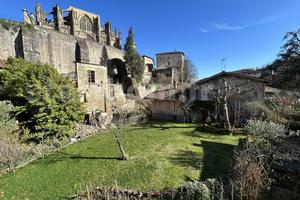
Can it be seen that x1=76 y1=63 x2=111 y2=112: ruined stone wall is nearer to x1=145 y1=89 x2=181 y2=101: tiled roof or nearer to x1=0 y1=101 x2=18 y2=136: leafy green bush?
x1=145 y1=89 x2=181 y2=101: tiled roof

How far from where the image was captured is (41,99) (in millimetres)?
12305

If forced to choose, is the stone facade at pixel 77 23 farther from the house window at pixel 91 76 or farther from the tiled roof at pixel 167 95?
the tiled roof at pixel 167 95

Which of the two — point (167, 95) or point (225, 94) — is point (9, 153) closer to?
point (225, 94)

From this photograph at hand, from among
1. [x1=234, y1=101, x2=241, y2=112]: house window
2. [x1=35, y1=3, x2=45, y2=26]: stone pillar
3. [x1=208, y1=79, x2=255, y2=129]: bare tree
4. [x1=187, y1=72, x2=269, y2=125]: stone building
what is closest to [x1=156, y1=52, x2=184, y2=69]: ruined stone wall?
[x1=187, y1=72, x2=269, y2=125]: stone building

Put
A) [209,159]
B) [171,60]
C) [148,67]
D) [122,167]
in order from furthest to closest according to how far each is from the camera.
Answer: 1. [171,60]
2. [148,67]
3. [209,159]
4. [122,167]

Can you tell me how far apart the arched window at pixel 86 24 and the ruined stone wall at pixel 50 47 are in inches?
432

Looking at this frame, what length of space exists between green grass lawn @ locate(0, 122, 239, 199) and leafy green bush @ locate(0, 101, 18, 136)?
3.14 m

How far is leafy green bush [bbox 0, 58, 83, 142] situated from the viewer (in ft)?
39.9

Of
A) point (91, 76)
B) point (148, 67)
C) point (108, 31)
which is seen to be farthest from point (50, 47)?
point (148, 67)

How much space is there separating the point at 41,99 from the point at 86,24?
109 feet

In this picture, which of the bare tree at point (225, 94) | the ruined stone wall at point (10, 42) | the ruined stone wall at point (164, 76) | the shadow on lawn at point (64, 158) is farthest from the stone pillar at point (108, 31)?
the shadow on lawn at point (64, 158)

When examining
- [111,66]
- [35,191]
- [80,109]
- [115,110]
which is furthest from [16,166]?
[111,66]

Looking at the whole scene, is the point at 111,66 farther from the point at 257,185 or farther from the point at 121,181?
the point at 257,185

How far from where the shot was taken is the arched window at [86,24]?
129 ft
